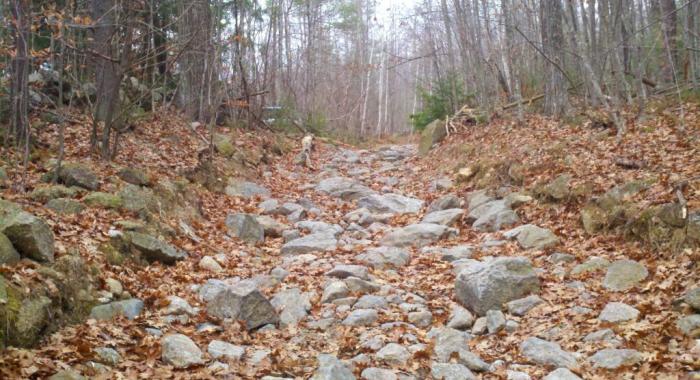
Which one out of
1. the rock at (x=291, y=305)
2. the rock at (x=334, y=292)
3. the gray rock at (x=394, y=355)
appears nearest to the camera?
the gray rock at (x=394, y=355)

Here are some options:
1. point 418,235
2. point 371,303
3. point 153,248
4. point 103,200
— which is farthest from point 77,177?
point 418,235

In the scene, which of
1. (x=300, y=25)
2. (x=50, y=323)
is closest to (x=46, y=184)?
(x=50, y=323)

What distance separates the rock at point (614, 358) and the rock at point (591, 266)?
5.73 feet

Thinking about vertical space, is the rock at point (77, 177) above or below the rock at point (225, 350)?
above

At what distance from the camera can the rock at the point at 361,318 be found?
19.1 feet

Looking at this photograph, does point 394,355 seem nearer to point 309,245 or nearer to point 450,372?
point 450,372

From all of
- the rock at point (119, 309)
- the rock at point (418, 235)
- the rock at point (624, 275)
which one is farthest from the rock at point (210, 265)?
the rock at point (624, 275)

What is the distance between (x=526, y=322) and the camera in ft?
18.1

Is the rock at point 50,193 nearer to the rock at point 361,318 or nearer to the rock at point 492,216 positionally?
the rock at point 361,318

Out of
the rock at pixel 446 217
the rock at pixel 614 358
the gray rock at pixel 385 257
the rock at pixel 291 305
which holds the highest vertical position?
the rock at pixel 446 217

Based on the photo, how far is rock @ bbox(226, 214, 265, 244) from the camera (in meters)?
8.80

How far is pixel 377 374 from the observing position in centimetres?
467

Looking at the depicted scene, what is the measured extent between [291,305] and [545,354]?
2.61 m

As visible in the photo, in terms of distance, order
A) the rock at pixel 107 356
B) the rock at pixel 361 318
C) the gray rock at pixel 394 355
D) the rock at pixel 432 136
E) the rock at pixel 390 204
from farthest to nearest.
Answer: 1. the rock at pixel 432 136
2. the rock at pixel 390 204
3. the rock at pixel 361 318
4. the gray rock at pixel 394 355
5. the rock at pixel 107 356
